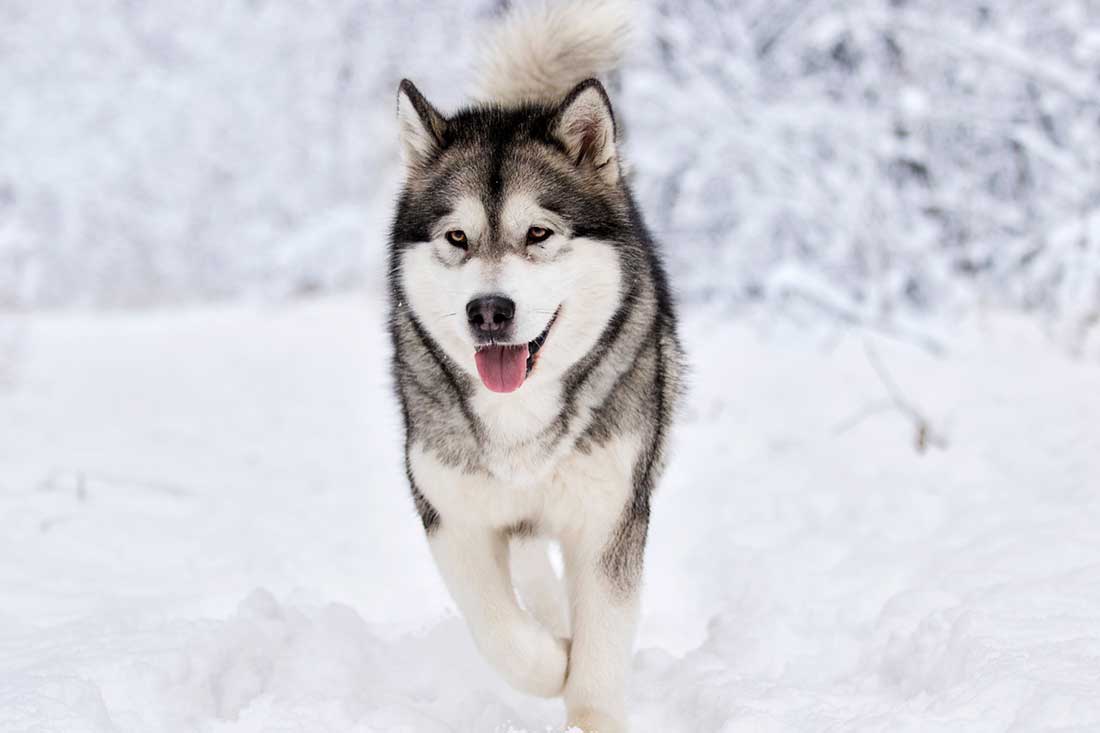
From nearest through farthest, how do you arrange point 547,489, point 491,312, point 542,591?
point 491,312 < point 547,489 < point 542,591

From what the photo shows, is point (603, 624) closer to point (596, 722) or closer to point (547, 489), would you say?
point (596, 722)

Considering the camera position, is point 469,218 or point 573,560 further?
point 573,560

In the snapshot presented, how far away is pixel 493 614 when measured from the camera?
2518mm

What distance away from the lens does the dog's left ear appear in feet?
8.41

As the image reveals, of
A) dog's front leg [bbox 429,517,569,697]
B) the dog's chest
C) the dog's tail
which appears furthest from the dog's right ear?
dog's front leg [bbox 429,517,569,697]

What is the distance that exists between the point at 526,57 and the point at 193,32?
12.4m

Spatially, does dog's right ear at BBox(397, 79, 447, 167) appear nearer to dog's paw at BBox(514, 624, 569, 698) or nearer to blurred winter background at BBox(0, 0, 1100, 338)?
blurred winter background at BBox(0, 0, 1100, 338)

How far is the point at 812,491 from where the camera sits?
425 cm

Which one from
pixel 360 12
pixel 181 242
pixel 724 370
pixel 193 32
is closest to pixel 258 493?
pixel 724 370

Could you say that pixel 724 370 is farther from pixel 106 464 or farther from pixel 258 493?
pixel 106 464

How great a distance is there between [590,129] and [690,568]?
5.90 ft

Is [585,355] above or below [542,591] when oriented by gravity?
above

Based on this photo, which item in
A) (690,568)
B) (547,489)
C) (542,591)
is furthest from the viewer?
(690,568)

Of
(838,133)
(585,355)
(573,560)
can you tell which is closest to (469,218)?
(585,355)
